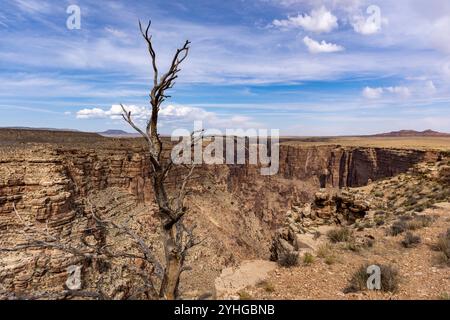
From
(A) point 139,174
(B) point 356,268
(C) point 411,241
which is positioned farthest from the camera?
(A) point 139,174

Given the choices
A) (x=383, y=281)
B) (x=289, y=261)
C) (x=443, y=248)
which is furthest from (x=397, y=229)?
(x=289, y=261)

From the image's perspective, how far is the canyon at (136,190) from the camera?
22.9 meters

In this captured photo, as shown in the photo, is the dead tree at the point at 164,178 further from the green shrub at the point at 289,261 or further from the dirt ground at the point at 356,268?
the green shrub at the point at 289,261

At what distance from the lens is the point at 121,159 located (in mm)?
39656

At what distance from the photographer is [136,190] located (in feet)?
135

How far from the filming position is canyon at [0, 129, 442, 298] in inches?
902

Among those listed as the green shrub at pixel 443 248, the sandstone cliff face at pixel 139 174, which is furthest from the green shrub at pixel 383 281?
the sandstone cliff face at pixel 139 174

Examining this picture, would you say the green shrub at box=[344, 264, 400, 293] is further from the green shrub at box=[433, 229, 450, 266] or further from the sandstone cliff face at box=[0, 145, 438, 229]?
the sandstone cliff face at box=[0, 145, 438, 229]

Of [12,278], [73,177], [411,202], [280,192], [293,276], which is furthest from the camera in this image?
[280,192]

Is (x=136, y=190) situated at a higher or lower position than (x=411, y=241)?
lower

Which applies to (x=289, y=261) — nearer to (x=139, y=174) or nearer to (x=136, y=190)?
(x=139, y=174)
